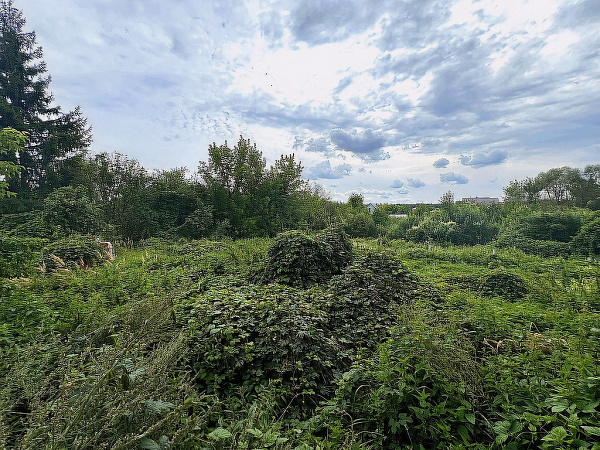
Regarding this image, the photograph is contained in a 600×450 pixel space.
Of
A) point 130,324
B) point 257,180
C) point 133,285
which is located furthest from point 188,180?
point 130,324

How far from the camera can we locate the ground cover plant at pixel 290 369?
51.8 inches

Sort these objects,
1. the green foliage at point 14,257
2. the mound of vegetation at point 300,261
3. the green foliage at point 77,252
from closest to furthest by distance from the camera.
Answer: the green foliage at point 14,257, the mound of vegetation at point 300,261, the green foliage at point 77,252

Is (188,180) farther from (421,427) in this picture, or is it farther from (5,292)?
(421,427)

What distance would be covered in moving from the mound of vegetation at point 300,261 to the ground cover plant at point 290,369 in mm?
759

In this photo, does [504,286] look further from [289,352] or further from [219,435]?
[219,435]

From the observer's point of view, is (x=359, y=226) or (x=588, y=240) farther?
(x=359, y=226)

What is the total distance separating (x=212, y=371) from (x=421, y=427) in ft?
5.66

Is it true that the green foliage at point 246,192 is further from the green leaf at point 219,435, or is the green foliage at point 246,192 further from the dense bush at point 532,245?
the green leaf at point 219,435

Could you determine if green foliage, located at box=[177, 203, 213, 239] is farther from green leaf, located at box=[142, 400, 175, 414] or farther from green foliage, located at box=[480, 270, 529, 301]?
green leaf, located at box=[142, 400, 175, 414]

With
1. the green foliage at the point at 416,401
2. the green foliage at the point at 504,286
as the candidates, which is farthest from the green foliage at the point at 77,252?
the green foliage at the point at 504,286

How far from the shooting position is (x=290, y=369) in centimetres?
242

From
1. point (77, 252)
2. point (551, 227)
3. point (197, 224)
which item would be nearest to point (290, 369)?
point (77, 252)

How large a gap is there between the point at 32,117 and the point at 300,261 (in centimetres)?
1992

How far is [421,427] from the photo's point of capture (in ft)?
5.92
